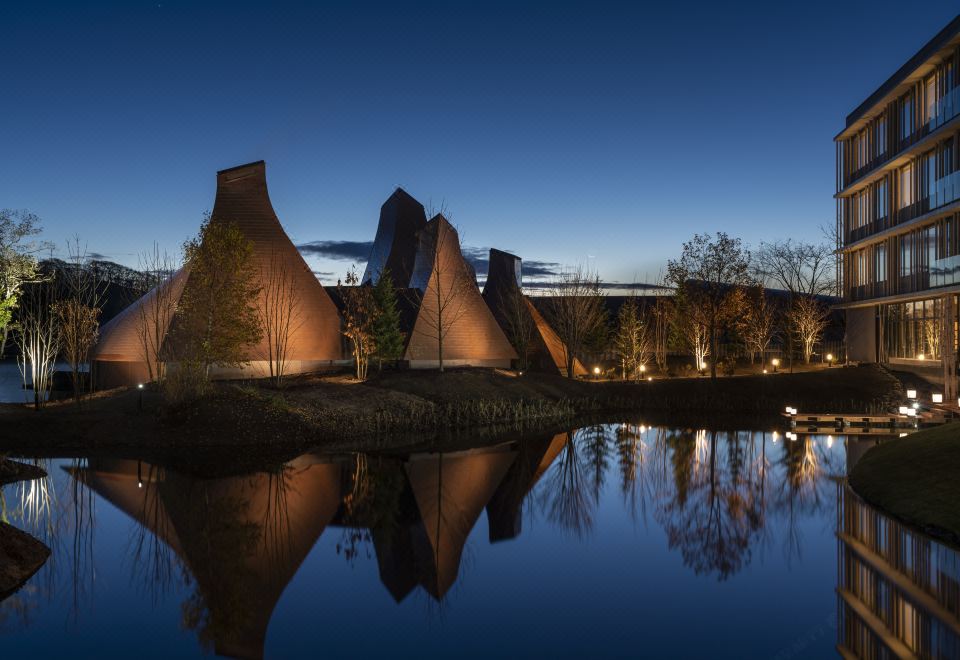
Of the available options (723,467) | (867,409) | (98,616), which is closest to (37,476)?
(98,616)

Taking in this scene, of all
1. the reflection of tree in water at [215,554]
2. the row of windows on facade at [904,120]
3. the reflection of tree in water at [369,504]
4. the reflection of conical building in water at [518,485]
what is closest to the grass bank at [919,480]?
the reflection of conical building in water at [518,485]

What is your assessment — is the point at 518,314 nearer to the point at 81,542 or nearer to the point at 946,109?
the point at 946,109

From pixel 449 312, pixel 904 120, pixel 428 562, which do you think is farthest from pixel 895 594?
pixel 449 312

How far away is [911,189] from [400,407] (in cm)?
2340

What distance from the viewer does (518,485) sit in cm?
1599

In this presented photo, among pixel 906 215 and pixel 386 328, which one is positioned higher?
pixel 906 215

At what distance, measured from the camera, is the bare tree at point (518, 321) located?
3976 cm

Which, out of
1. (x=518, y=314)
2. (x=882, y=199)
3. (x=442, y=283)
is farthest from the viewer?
(x=518, y=314)

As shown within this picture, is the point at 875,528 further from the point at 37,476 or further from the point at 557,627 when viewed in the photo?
the point at 37,476

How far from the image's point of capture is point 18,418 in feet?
70.1

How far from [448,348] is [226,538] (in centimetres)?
2657

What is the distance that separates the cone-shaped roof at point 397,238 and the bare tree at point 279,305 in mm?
11509

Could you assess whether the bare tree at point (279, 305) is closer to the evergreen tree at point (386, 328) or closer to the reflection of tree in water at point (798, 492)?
the evergreen tree at point (386, 328)

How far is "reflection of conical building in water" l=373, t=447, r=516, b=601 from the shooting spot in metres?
9.89
